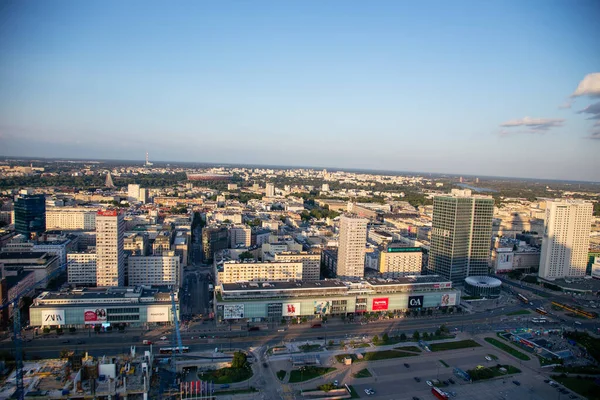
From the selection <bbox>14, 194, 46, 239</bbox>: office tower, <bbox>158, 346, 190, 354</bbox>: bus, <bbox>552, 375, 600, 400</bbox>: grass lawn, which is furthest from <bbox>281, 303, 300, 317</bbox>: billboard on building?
<bbox>14, 194, 46, 239</bbox>: office tower

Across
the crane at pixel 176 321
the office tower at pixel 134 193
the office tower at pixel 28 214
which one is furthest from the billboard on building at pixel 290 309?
the office tower at pixel 134 193

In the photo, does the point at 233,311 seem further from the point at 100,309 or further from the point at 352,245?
the point at 352,245

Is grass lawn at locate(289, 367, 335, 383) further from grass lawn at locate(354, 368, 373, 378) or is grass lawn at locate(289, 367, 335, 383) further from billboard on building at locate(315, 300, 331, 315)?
billboard on building at locate(315, 300, 331, 315)

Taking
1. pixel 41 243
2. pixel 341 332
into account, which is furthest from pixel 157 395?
pixel 41 243

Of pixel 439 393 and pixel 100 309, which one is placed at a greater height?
pixel 100 309

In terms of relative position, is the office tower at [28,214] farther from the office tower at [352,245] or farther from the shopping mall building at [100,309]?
the office tower at [352,245]

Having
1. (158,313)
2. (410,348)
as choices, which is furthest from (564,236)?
(158,313)

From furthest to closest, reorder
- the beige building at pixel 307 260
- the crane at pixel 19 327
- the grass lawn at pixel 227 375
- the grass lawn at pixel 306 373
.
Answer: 1. the beige building at pixel 307 260
2. the grass lawn at pixel 306 373
3. the grass lawn at pixel 227 375
4. the crane at pixel 19 327
